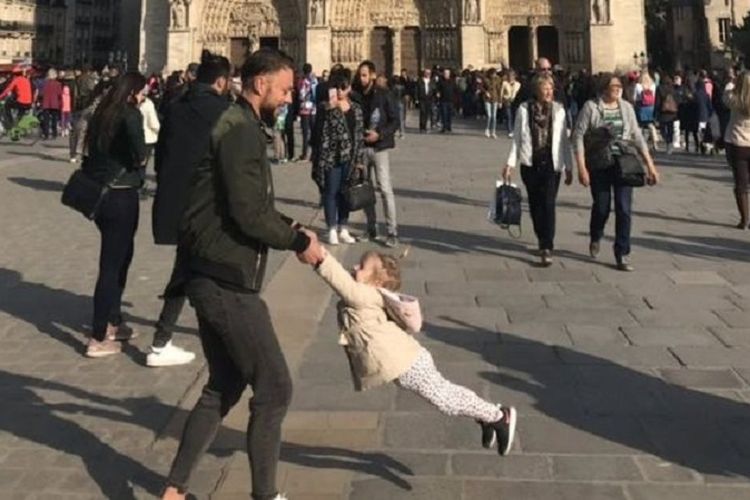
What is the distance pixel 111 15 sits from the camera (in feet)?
252

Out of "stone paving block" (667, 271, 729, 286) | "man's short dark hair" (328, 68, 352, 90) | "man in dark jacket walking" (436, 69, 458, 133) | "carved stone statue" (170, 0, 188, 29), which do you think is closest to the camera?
"stone paving block" (667, 271, 729, 286)

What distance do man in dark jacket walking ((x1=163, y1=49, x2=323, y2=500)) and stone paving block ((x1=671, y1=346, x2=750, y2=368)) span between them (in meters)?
3.30

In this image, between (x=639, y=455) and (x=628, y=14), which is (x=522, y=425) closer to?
(x=639, y=455)

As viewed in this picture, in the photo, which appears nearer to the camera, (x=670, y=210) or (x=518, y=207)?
(x=518, y=207)

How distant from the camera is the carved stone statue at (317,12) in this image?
38000 mm

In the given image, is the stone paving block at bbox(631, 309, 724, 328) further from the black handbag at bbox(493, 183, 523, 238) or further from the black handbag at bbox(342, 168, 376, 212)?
Result: the black handbag at bbox(342, 168, 376, 212)

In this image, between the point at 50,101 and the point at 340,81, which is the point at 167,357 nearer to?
the point at 340,81

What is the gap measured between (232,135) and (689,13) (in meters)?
74.1

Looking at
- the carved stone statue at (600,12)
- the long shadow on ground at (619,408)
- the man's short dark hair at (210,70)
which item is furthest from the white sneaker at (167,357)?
the carved stone statue at (600,12)

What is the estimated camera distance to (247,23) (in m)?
39.9

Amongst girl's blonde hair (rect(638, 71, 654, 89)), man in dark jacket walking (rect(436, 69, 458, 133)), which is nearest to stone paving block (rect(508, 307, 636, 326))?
girl's blonde hair (rect(638, 71, 654, 89))

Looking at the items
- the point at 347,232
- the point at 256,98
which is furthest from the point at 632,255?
the point at 256,98

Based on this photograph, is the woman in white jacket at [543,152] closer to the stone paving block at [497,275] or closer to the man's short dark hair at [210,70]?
the stone paving block at [497,275]

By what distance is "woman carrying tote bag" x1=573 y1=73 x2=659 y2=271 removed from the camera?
8.63 m
